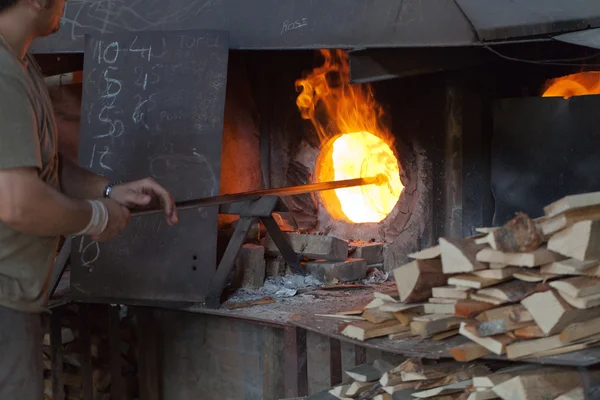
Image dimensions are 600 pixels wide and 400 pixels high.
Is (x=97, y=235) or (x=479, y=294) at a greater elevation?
(x=97, y=235)

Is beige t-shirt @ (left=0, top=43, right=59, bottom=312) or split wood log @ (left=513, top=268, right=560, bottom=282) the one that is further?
split wood log @ (left=513, top=268, right=560, bottom=282)

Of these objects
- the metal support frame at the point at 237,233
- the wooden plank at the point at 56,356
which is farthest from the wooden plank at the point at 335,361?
the wooden plank at the point at 56,356

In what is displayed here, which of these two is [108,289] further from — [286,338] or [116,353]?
[286,338]

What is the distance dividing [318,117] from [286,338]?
180cm

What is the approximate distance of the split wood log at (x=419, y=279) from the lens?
2.96 m

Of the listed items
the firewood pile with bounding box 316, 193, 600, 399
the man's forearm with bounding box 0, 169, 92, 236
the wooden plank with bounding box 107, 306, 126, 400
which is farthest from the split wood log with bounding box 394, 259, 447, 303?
A: the wooden plank with bounding box 107, 306, 126, 400

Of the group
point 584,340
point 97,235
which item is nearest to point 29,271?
point 97,235

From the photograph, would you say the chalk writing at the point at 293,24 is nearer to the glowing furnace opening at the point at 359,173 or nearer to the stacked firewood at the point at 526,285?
the glowing furnace opening at the point at 359,173

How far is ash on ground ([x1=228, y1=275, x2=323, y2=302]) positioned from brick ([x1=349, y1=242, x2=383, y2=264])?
350 mm

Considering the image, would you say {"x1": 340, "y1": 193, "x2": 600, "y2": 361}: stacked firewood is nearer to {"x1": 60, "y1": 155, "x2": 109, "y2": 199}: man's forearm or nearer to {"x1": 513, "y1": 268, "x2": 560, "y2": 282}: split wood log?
{"x1": 513, "y1": 268, "x2": 560, "y2": 282}: split wood log

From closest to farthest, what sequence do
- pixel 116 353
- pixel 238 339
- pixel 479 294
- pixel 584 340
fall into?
1. pixel 584 340
2. pixel 479 294
3. pixel 238 339
4. pixel 116 353

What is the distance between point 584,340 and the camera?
2631 millimetres

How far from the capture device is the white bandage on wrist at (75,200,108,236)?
268cm

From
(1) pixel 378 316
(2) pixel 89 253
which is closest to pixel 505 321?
(1) pixel 378 316
